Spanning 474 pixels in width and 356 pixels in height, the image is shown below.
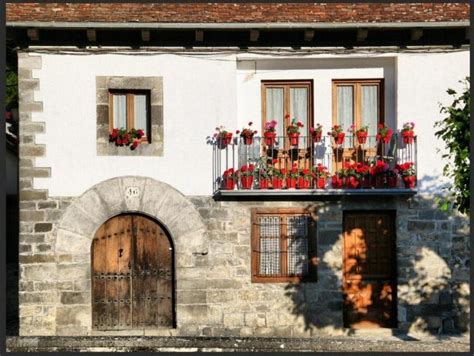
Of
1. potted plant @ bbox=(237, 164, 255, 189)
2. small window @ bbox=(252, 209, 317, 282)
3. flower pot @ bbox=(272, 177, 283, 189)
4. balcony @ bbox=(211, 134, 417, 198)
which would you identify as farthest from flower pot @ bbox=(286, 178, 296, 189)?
potted plant @ bbox=(237, 164, 255, 189)

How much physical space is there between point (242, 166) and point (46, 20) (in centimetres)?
375

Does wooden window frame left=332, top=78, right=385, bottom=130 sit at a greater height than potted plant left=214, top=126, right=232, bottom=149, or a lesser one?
greater

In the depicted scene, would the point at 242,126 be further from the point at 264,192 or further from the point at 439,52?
the point at 439,52

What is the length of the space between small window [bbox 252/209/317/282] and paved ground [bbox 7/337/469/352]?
330 cm

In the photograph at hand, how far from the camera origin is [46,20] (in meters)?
15.1

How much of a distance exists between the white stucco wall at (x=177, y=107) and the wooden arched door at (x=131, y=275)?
2.68 feet

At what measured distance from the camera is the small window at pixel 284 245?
15.7 m

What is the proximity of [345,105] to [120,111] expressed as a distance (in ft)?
11.8

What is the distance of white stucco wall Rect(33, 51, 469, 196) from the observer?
15453 millimetres

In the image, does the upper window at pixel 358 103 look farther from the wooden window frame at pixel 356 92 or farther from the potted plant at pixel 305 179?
the potted plant at pixel 305 179

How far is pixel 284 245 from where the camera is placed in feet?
51.7

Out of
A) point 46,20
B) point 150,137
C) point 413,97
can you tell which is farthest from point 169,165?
point 413,97

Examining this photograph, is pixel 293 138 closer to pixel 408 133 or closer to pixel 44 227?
pixel 408 133

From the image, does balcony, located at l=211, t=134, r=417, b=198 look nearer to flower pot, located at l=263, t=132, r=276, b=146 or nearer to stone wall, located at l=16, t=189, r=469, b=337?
flower pot, located at l=263, t=132, r=276, b=146
